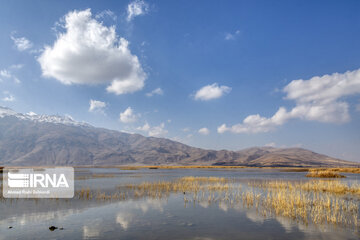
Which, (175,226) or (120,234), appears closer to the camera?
(120,234)

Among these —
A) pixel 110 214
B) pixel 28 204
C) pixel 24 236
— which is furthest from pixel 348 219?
pixel 28 204

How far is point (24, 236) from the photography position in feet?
39.7

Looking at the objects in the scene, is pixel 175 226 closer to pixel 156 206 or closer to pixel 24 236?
pixel 156 206

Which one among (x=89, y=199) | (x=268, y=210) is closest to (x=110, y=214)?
(x=89, y=199)

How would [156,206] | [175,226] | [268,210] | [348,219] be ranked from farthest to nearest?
[156,206]
[268,210]
[348,219]
[175,226]

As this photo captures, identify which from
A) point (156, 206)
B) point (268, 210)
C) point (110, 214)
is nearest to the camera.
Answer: point (110, 214)

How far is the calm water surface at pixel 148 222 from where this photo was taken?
12422 mm

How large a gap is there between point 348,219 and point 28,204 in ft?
80.2

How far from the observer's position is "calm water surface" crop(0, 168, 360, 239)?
12.4m

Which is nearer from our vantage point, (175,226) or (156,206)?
(175,226)

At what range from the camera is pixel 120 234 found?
41.2 ft

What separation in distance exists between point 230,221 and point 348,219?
761 cm

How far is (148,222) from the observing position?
48.8 ft

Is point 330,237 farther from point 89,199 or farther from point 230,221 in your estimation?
point 89,199
